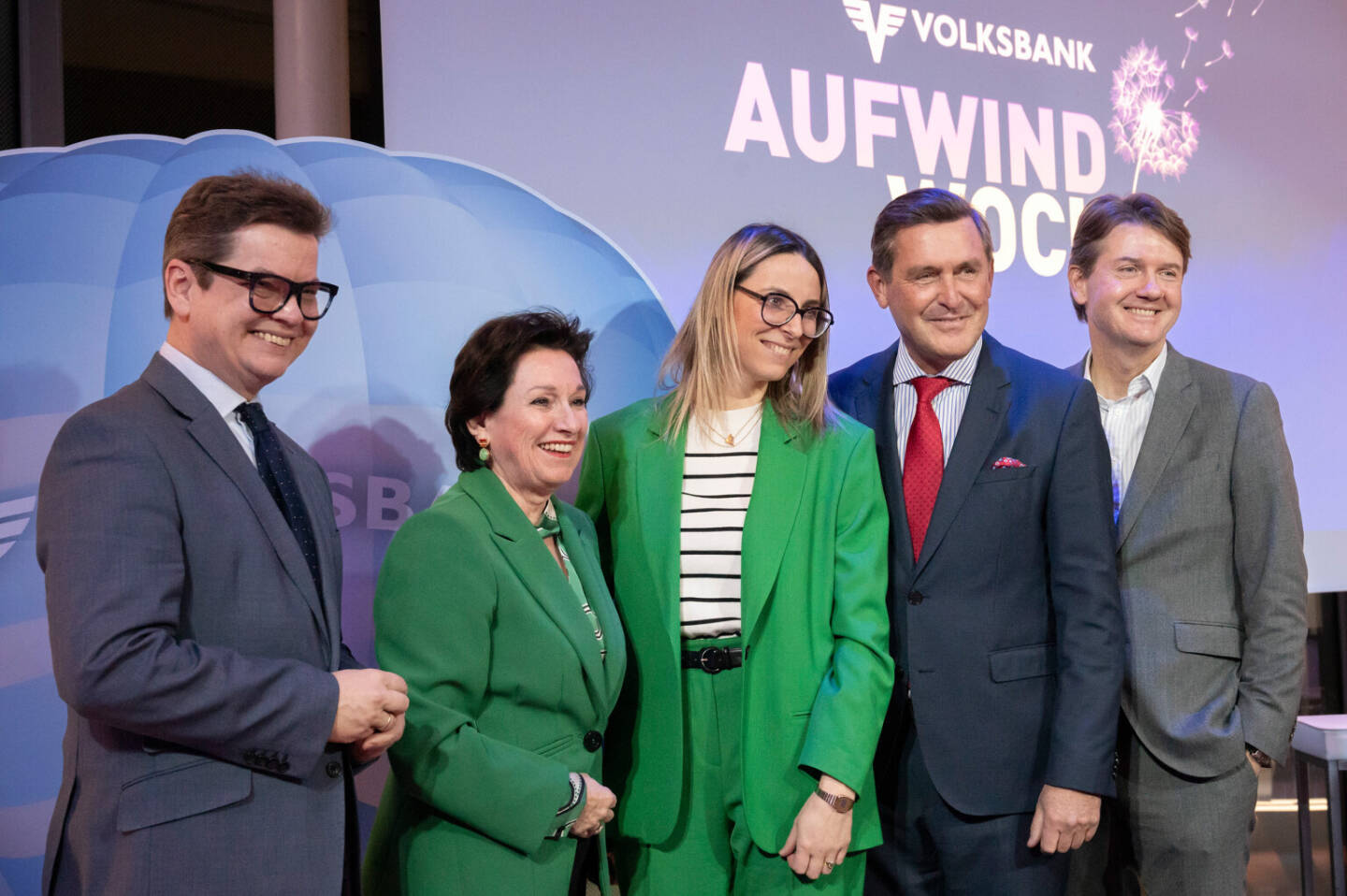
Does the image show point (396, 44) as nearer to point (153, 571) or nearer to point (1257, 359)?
point (153, 571)

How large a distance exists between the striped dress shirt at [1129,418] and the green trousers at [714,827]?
1.12 m

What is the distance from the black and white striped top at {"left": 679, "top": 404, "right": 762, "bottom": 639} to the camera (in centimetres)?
209

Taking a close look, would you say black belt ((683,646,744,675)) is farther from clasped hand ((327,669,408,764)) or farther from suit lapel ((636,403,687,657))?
clasped hand ((327,669,408,764))

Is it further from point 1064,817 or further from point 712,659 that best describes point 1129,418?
point 712,659

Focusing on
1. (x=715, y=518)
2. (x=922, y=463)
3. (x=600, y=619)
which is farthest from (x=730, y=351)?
(x=600, y=619)

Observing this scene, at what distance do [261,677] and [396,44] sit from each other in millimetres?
1850

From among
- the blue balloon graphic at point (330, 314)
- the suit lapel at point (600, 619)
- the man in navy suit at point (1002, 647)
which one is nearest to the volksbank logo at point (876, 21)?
the blue balloon graphic at point (330, 314)

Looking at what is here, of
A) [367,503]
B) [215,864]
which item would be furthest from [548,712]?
[367,503]

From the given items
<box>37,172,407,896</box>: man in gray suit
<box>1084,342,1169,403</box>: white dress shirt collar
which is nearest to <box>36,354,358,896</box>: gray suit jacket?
<box>37,172,407,896</box>: man in gray suit

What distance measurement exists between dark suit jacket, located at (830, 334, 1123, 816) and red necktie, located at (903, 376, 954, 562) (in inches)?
1.6

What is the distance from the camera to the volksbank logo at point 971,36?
3.44 metres

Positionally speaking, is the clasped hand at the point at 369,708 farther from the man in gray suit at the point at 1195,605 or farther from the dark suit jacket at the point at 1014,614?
the man in gray suit at the point at 1195,605

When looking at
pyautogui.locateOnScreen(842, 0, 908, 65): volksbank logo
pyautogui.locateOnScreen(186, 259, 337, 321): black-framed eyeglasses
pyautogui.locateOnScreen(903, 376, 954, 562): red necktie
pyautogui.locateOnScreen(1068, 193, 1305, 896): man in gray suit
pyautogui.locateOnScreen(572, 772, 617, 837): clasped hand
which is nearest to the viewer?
pyautogui.locateOnScreen(186, 259, 337, 321): black-framed eyeglasses

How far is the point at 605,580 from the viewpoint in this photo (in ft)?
7.38
